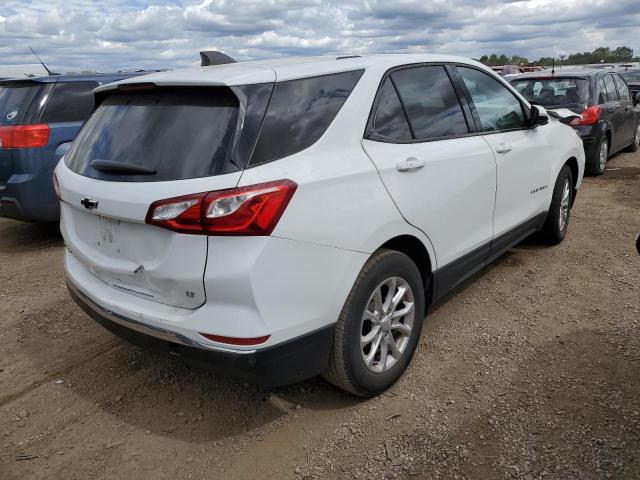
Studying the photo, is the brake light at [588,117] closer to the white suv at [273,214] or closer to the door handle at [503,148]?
the door handle at [503,148]

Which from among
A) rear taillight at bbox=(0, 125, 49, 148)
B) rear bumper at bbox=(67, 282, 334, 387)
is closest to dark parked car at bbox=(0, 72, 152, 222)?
rear taillight at bbox=(0, 125, 49, 148)

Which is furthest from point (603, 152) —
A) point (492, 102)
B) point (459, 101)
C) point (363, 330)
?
point (363, 330)

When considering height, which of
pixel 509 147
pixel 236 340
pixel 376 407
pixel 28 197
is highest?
pixel 509 147

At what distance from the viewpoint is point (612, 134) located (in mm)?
9008

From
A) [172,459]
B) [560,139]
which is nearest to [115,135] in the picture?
[172,459]

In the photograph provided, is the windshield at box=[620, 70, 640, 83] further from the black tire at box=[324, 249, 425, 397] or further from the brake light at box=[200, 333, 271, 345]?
the brake light at box=[200, 333, 271, 345]

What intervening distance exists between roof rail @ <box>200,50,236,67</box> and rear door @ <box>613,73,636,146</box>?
27.7 feet

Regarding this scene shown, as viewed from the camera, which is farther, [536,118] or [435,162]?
[536,118]

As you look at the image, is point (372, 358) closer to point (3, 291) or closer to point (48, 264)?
point (3, 291)

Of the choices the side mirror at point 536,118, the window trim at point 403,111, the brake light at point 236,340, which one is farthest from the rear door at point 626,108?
the brake light at point 236,340

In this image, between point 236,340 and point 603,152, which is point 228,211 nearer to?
point 236,340

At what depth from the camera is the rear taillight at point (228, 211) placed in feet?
7.11

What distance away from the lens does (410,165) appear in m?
2.90

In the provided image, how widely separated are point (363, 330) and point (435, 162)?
1.05 meters
